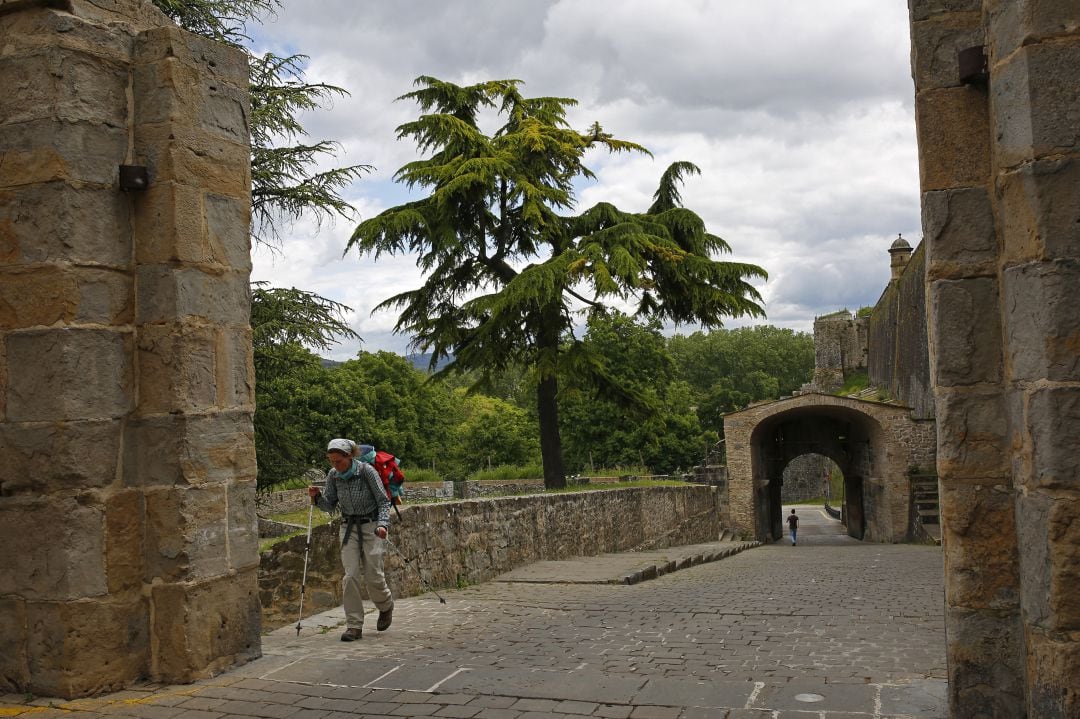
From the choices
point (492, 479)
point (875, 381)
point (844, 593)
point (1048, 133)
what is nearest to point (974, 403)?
point (1048, 133)

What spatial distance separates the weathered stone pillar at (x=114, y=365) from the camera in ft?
17.3

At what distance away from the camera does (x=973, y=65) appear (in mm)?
4250

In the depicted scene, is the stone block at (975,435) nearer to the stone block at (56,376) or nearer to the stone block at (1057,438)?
the stone block at (1057,438)

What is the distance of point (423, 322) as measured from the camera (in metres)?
21.1

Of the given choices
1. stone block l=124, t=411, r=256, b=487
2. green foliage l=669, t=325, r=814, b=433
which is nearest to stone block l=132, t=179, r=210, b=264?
stone block l=124, t=411, r=256, b=487

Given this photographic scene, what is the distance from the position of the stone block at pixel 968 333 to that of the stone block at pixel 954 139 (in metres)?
0.48

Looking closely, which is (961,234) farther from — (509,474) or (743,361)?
(743,361)

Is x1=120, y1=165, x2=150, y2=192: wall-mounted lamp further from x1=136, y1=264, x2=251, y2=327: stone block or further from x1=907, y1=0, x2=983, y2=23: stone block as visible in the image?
x1=907, y1=0, x2=983, y2=23: stone block

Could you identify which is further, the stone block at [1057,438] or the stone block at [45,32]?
the stone block at [45,32]

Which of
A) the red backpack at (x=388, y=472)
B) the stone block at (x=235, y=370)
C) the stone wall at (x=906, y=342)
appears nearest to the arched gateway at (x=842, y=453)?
the stone wall at (x=906, y=342)

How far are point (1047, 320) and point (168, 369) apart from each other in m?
4.56

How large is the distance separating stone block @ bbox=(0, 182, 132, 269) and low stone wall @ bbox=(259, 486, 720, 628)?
11.6 ft

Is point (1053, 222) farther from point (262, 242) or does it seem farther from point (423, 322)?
point (423, 322)

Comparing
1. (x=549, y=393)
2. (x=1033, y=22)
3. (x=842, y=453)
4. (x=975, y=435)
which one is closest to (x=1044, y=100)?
(x=1033, y=22)
